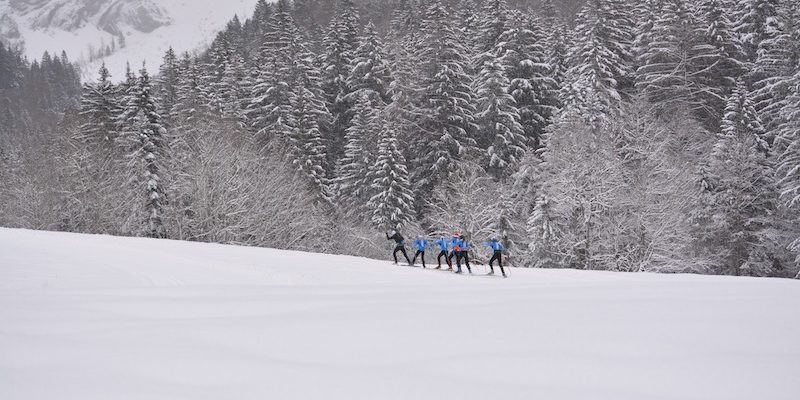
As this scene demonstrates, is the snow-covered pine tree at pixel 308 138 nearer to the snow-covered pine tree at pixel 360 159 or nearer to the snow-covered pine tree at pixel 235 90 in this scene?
the snow-covered pine tree at pixel 360 159

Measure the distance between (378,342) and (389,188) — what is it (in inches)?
1229

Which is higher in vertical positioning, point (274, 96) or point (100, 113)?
point (274, 96)

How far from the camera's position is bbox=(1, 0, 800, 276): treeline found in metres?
28.8

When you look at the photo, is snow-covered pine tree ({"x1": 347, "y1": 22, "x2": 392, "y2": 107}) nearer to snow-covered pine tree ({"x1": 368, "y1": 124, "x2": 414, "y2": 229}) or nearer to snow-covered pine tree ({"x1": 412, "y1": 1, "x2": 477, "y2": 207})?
snow-covered pine tree ({"x1": 412, "y1": 1, "x2": 477, "y2": 207})

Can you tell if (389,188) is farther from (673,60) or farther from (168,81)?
(168,81)

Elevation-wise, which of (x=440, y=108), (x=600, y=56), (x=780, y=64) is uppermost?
(x=600, y=56)

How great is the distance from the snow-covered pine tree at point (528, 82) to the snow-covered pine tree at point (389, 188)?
12591 millimetres

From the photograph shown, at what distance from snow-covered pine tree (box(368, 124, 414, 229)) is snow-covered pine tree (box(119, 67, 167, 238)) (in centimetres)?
1416

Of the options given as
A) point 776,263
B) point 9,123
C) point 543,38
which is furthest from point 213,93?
point 9,123

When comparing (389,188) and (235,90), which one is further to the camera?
(235,90)

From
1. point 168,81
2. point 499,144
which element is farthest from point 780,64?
point 168,81

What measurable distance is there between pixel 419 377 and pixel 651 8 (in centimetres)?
4957

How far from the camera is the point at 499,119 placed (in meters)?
40.1

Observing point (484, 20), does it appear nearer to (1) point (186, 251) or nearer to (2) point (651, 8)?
(2) point (651, 8)
